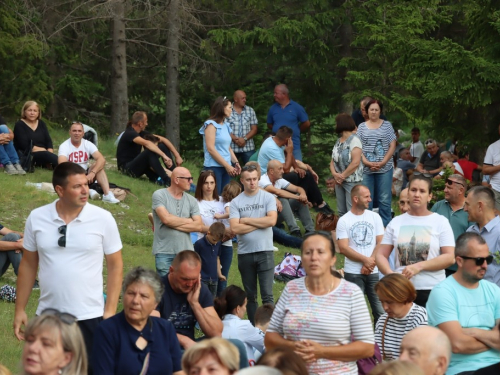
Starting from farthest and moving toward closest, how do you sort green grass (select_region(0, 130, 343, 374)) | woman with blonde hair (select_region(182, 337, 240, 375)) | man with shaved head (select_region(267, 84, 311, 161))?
man with shaved head (select_region(267, 84, 311, 161))
green grass (select_region(0, 130, 343, 374))
woman with blonde hair (select_region(182, 337, 240, 375))

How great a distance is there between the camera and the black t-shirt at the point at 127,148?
55.7 feet

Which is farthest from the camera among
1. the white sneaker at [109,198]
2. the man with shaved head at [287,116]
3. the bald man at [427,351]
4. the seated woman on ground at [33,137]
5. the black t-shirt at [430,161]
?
the black t-shirt at [430,161]

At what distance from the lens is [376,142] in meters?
13.3

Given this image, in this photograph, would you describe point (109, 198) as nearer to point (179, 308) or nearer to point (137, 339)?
point (179, 308)

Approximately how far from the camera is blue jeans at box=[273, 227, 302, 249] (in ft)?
47.1

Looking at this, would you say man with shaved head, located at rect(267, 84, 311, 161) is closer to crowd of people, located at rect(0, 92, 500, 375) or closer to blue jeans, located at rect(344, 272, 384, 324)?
crowd of people, located at rect(0, 92, 500, 375)

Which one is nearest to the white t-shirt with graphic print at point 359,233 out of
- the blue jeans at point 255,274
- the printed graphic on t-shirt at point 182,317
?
the blue jeans at point 255,274

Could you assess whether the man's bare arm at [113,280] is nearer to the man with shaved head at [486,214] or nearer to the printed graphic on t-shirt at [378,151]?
the man with shaved head at [486,214]

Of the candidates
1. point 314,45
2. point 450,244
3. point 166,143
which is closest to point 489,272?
point 450,244

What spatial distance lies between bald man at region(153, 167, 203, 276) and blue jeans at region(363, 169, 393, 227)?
423 cm

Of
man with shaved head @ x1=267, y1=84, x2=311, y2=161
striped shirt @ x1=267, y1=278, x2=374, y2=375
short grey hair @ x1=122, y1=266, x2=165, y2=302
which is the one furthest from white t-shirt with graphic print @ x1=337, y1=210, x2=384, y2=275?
man with shaved head @ x1=267, y1=84, x2=311, y2=161

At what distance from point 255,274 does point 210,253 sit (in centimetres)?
61

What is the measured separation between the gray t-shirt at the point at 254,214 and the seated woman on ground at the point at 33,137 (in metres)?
6.57

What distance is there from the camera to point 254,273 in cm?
1028
